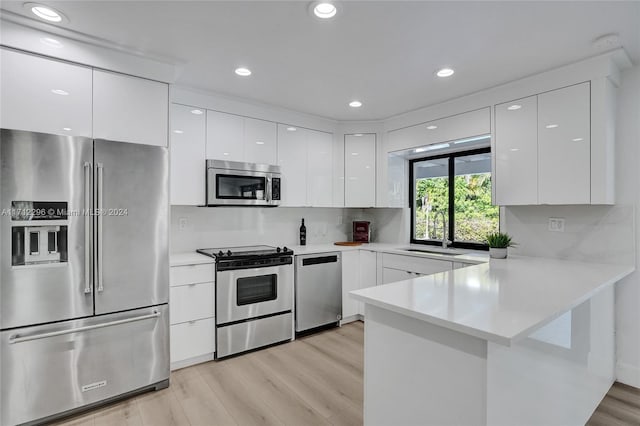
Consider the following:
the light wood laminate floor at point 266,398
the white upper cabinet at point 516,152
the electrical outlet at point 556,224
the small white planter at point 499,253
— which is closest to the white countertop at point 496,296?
the small white planter at point 499,253

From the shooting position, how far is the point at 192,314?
274cm

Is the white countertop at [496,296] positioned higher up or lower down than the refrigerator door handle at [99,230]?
lower down

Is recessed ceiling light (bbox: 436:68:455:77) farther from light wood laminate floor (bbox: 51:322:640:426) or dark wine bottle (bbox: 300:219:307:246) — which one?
light wood laminate floor (bbox: 51:322:640:426)

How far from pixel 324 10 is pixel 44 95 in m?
1.81

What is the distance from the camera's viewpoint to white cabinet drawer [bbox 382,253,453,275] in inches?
124

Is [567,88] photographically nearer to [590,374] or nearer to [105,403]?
[590,374]

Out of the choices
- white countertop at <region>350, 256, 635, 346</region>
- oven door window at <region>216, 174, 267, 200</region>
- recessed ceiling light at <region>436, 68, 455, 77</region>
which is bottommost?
white countertop at <region>350, 256, 635, 346</region>

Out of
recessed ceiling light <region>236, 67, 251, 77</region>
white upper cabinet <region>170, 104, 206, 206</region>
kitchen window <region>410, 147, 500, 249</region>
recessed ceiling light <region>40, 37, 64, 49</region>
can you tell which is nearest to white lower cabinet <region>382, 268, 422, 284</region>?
kitchen window <region>410, 147, 500, 249</region>

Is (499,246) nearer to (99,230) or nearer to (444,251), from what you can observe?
(444,251)

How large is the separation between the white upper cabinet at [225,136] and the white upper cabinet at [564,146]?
2.71 metres

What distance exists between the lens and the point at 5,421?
1.88 m

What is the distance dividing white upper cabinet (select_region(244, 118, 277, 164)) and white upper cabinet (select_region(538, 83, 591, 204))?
2.50 metres

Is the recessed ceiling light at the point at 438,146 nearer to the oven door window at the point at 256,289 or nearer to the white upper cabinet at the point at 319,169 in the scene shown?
the white upper cabinet at the point at 319,169

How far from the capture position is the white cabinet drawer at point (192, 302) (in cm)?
266
